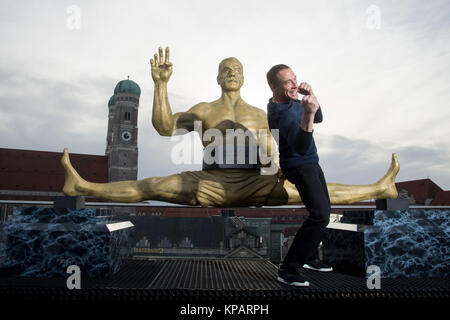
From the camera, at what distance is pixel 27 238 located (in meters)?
3.20

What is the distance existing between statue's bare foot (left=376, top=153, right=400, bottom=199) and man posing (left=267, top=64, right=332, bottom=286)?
1.09m

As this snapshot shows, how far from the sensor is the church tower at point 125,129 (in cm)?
5591

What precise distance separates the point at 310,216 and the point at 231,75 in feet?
6.79

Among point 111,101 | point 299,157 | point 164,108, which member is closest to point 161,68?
point 164,108

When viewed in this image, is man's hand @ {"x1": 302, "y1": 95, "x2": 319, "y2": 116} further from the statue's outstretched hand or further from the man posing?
the statue's outstretched hand

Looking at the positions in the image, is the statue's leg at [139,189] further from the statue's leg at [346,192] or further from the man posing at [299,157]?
the man posing at [299,157]

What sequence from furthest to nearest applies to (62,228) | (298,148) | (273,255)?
1. (273,255)
2. (62,228)
3. (298,148)

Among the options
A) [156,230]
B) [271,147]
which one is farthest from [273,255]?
[271,147]

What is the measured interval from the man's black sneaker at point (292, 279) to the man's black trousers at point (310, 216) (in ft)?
0.20

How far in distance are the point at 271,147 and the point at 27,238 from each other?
2702 mm

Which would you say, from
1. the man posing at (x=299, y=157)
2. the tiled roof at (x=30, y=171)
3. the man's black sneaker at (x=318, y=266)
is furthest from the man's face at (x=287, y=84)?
the tiled roof at (x=30, y=171)

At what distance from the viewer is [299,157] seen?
9.30ft

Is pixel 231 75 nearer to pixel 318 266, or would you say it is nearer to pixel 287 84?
pixel 287 84
